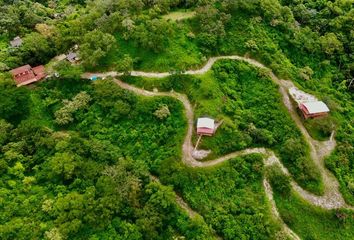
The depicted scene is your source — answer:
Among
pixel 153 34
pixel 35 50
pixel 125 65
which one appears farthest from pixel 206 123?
pixel 35 50

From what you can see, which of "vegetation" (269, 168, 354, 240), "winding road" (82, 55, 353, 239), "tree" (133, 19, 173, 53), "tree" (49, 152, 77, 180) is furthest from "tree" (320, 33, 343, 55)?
"tree" (49, 152, 77, 180)

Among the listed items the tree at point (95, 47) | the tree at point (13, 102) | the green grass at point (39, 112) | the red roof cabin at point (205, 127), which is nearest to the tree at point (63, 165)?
the green grass at point (39, 112)

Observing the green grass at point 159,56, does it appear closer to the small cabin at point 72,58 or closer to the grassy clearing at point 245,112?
the grassy clearing at point 245,112

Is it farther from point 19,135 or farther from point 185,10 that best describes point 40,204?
point 185,10

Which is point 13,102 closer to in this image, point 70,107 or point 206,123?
point 70,107

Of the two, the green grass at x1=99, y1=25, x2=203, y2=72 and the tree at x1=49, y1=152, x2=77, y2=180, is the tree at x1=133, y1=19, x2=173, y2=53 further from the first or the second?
the tree at x1=49, y1=152, x2=77, y2=180

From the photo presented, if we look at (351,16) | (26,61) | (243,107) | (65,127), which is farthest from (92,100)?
(351,16)
